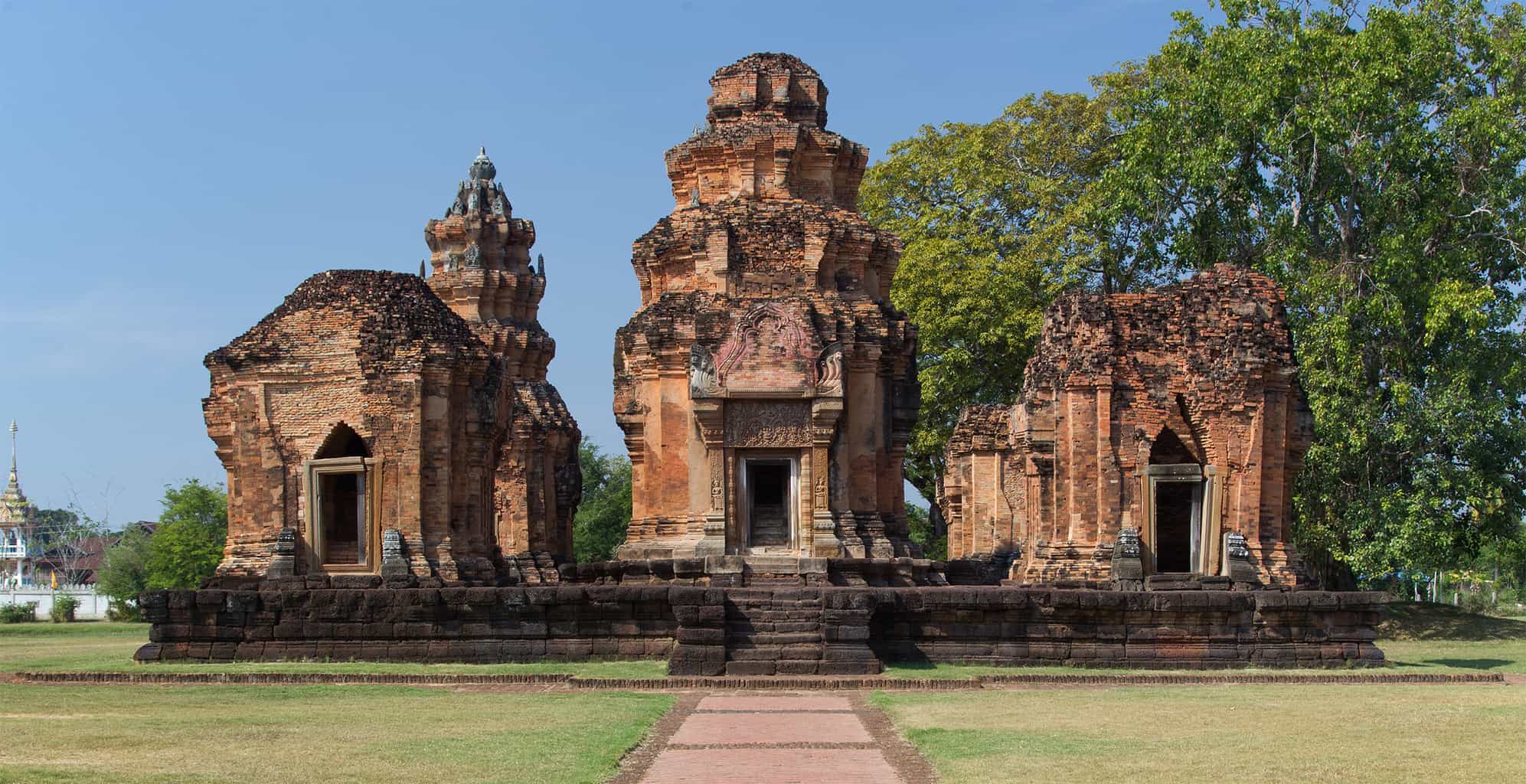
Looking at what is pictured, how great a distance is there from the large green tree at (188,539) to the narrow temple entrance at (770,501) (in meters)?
19.0

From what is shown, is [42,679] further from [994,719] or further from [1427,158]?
[1427,158]

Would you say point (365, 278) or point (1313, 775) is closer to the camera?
point (1313, 775)

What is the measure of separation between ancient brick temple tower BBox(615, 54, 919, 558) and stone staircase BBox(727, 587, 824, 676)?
3.61m

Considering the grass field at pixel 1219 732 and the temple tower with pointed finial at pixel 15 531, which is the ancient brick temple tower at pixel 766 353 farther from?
the temple tower with pointed finial at pixel 15 531

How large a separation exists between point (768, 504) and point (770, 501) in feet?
0.24

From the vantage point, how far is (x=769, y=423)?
23.7m

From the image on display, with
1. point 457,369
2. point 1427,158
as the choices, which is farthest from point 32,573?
point 1427,158

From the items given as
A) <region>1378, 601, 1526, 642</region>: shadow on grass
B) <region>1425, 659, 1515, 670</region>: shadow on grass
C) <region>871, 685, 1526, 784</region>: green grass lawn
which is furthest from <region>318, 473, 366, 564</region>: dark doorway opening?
<region>1378, 601, 1526, 642</region>: shadow on grass

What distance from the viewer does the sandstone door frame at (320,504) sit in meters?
22.8

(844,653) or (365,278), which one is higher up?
(365,278)

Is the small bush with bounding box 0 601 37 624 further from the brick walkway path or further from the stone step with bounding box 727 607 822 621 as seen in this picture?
the brick walkway path

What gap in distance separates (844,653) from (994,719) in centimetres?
482

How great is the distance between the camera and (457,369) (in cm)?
2316

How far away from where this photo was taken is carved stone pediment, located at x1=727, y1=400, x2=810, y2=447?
23.6 m
